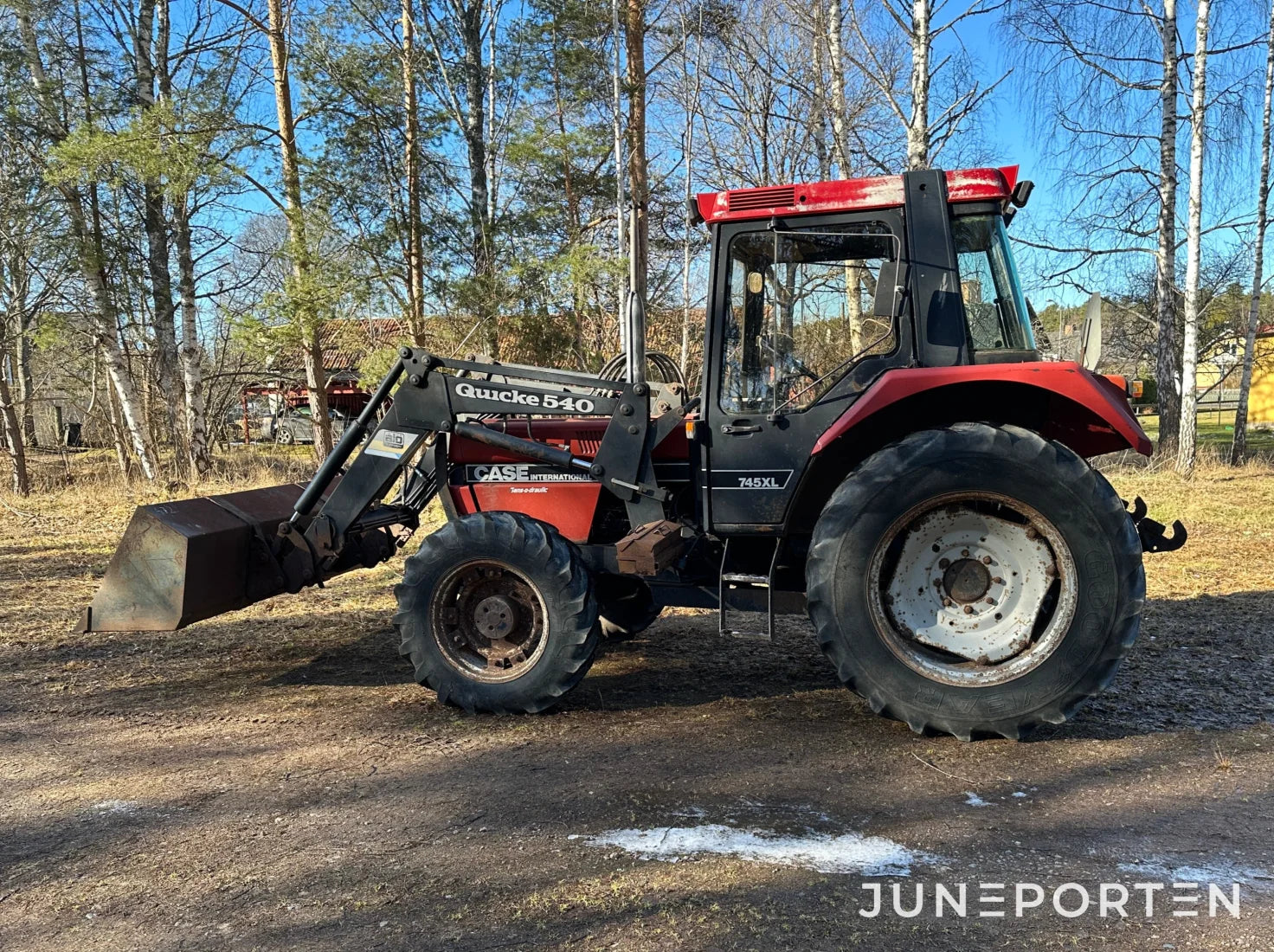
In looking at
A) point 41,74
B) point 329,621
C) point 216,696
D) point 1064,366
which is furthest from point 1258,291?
point 41,74

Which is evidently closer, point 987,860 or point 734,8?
point 987,860

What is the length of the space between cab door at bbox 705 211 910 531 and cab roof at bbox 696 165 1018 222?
0.06m

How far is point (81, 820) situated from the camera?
134 inches

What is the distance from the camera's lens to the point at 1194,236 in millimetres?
13508

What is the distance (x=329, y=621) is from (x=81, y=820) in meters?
3.11

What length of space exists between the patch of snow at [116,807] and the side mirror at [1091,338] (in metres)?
4.40

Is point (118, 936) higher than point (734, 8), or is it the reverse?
point (734, 8)

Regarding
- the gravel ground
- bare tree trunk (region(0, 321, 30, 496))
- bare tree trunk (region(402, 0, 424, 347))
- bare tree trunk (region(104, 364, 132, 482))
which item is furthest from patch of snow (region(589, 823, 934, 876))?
bare tree trunk (region(104, 364, 132, 482))

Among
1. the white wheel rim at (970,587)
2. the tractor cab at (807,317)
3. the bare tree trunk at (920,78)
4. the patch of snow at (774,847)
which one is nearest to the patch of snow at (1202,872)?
the patch of snow at (774,847)

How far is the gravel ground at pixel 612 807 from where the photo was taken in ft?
8.54

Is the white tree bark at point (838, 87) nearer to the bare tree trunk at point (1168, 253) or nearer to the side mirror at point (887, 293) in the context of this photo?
the bare tree trunk at point (1168, 253)

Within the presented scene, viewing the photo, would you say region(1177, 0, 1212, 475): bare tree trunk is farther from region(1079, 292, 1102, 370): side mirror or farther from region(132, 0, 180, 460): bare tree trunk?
region(132, 0, 180, 460): bare tree trunk

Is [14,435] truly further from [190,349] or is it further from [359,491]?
[359,491]

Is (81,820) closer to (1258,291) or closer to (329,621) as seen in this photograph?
(329,621)
